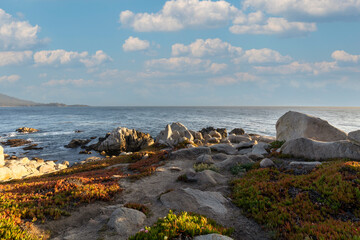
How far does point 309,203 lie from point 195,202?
544cm

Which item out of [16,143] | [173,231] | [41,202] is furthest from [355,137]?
[16,143]

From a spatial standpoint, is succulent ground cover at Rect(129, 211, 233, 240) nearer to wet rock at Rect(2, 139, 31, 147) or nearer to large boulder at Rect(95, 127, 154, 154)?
large boulder at Rect(95, 127, 154, 154)

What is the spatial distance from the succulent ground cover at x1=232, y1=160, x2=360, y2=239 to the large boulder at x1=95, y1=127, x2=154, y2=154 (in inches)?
1322

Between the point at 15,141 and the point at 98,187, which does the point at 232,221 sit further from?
the point at 15,141

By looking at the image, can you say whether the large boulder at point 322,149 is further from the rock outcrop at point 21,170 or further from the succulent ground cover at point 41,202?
the rock outcrop at point 21,170

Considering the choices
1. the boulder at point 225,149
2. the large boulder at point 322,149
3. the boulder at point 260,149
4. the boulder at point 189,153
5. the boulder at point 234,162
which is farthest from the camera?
the boulder at point 225,149

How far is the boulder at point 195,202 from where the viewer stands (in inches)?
368

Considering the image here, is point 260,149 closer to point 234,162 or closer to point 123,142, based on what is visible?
point 234,162

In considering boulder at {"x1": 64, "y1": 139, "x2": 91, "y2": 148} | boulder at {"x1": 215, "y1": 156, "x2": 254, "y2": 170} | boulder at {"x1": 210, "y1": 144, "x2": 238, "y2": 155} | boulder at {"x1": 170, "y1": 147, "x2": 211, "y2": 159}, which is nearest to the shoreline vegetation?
boulder at {"x1": 215, "y1": 156, "x2": 254, "y2": 170}

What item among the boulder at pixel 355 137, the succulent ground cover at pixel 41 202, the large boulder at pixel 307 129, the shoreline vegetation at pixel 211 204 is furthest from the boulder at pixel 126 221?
the large boulder at pixel 307 129

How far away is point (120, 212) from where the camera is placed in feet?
27.7

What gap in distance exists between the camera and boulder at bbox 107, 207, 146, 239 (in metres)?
7.41

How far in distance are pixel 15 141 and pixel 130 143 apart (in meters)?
34.6

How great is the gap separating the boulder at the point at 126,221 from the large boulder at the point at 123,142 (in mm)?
34985
